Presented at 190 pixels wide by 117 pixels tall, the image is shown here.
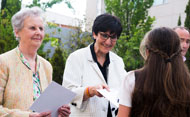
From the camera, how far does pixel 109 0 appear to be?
8.99 meters

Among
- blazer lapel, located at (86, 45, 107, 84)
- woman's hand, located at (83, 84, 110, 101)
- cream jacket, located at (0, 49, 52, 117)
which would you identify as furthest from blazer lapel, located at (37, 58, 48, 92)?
blazer lapel, located at (86, 45, 107, 84)

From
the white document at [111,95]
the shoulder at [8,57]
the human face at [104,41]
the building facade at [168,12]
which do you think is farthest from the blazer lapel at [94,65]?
the building facade at [168,12]

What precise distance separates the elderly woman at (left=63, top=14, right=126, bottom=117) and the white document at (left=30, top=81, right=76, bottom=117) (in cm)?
31

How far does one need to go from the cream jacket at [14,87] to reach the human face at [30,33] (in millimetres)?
154

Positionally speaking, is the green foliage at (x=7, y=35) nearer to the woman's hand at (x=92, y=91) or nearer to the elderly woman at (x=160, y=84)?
the woman's hand at (x=92, y=91)

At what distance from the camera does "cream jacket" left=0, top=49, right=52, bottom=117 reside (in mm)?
2027

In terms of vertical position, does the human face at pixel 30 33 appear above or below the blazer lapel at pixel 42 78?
above

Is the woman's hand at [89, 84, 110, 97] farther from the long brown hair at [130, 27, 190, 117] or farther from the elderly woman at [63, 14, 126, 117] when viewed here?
the long brown hair at [130, 27, 190, 117]

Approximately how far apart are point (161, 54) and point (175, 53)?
11cm

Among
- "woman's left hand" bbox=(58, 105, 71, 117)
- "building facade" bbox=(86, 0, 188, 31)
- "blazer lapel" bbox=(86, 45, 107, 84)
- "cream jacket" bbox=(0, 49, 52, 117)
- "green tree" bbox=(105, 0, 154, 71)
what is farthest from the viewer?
"building facade" bbox=(86, 0, 188, 31)

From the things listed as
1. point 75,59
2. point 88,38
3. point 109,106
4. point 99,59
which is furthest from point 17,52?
point 88,38

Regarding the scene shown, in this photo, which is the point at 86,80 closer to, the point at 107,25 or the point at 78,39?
the point at 107,25

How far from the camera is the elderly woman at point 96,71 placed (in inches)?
97.7

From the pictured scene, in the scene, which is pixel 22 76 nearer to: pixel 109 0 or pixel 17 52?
pixel 17 52
